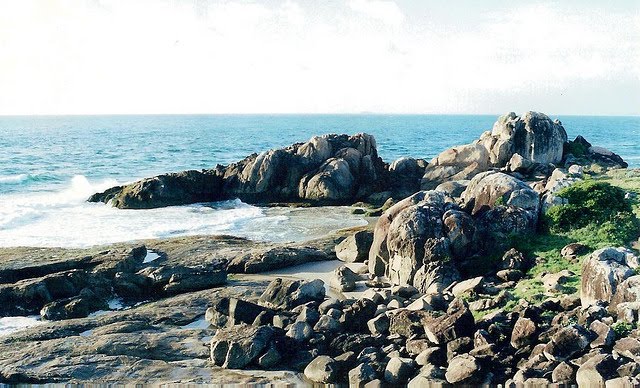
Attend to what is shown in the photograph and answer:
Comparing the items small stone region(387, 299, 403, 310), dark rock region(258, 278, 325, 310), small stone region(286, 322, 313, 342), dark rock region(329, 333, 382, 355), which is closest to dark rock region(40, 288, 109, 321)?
dark rock region(258, 278, 325, 310)

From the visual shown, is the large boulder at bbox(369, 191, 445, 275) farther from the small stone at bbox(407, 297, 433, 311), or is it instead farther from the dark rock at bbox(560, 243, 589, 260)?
the dark rock at bbox(560, 243, 589, 260)

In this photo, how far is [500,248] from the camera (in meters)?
28.7

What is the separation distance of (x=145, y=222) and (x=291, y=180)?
15.7 m

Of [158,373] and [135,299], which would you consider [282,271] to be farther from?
[158,373]

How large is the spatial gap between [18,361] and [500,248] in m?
20.2

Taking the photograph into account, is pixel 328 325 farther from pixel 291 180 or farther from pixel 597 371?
pixel 291 180

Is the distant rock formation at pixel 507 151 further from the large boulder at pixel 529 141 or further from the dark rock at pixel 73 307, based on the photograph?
the dark rock at pixel 73 307

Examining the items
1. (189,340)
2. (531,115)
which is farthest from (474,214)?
(531,115)

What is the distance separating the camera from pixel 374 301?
978 inches

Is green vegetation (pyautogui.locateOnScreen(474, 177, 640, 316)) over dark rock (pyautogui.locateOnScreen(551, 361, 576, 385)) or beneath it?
over

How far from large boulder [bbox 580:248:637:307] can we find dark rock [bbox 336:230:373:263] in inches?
492

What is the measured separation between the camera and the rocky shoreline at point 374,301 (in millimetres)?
19062

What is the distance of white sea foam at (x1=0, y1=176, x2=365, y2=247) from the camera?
40875 mm

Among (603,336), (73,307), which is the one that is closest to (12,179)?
(73,307)
